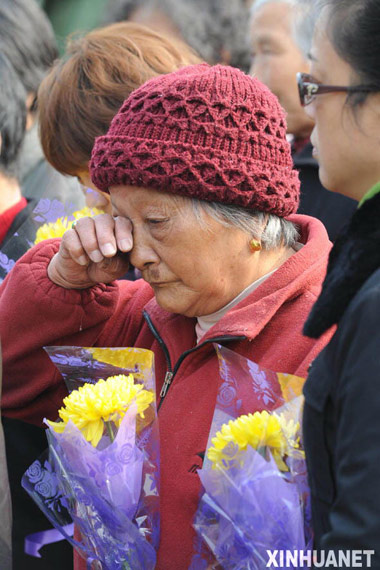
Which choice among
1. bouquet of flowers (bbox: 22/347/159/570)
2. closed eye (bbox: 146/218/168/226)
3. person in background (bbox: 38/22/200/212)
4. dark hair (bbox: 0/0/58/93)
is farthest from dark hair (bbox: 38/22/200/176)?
dark hair (bbox: 0/0/58/93)

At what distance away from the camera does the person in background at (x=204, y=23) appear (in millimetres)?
4938

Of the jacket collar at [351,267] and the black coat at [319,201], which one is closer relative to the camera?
the jacket collar at [351,267]

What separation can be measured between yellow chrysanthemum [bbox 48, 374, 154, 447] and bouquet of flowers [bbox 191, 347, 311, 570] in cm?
28

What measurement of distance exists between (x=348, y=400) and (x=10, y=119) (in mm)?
2803

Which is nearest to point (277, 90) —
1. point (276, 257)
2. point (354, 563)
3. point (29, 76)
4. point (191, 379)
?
point (29, 76)

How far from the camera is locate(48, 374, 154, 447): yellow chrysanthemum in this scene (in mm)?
1929

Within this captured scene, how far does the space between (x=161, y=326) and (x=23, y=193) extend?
8.21ft

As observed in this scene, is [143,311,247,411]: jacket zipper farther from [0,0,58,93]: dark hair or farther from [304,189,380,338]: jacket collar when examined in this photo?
[0,0,58,93]: dark hair

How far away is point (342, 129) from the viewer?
5.20ft

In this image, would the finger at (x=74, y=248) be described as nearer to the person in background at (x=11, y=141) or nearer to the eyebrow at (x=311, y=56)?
the eyebrow at (x=311, y=56)

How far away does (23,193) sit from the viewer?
180 inches

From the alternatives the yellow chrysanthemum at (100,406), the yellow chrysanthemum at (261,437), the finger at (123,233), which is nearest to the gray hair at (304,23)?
the finger at (123,233)

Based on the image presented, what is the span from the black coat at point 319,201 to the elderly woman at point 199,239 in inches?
34.1

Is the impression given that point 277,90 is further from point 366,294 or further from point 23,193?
point 366,294
